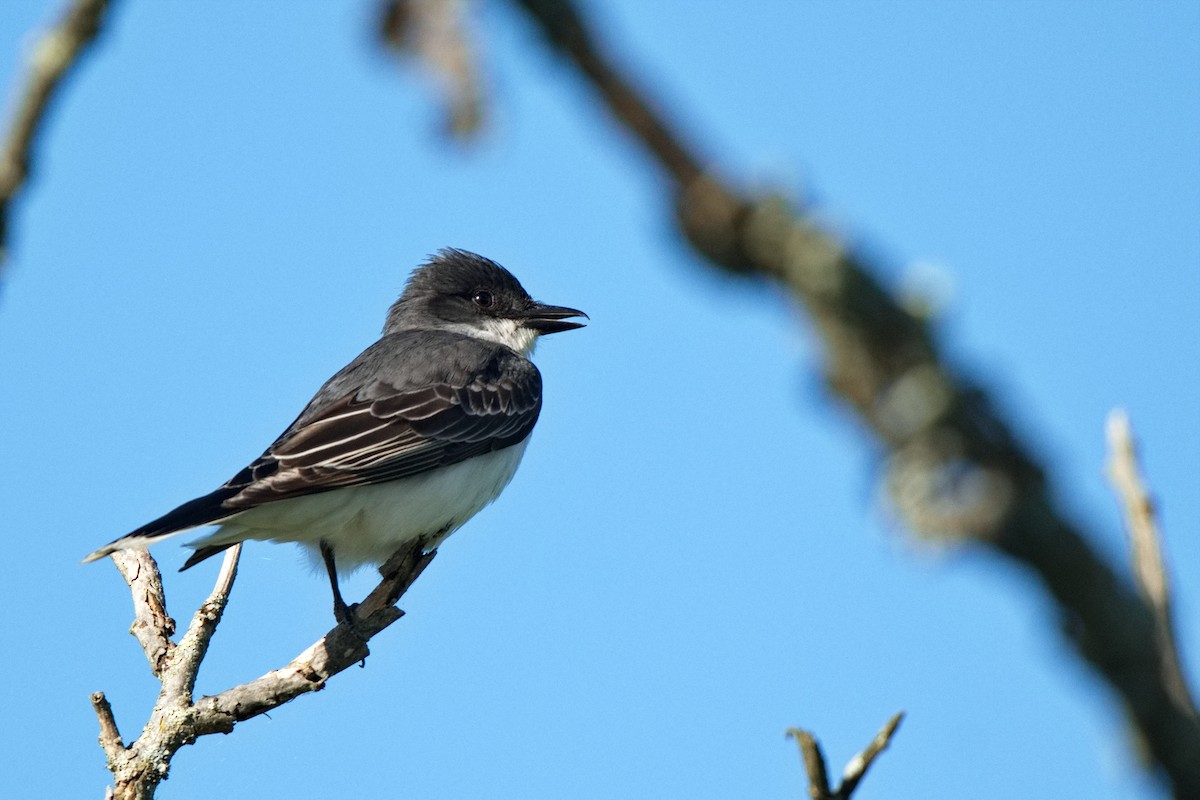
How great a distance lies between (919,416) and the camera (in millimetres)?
1454

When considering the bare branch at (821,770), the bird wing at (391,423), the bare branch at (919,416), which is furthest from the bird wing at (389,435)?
the bare branch at (919,416)

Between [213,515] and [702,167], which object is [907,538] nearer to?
[702,167]

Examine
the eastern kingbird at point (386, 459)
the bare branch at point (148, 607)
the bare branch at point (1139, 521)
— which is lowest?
the bare branch at point (1139, 521)

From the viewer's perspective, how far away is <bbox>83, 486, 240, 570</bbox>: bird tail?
6.56 m

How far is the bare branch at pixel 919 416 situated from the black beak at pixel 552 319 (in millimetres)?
9125

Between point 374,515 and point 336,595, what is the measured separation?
0.57 meters

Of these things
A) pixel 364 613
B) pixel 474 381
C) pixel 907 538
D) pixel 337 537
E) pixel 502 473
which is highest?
pixel 474 381

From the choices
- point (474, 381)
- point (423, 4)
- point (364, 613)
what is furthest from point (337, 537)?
point (423, 4)

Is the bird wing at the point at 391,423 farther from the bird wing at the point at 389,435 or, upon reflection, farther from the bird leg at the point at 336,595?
the bird leg at the point at 336,595

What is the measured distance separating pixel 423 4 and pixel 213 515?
5913 millimetres

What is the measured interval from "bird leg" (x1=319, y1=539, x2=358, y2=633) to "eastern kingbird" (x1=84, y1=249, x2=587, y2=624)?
0.01 meters

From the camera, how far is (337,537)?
Answer: 812 cm

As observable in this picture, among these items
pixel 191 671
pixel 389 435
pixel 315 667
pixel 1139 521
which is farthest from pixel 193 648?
pixel 1139 521

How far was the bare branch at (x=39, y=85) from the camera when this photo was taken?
1.84 m
